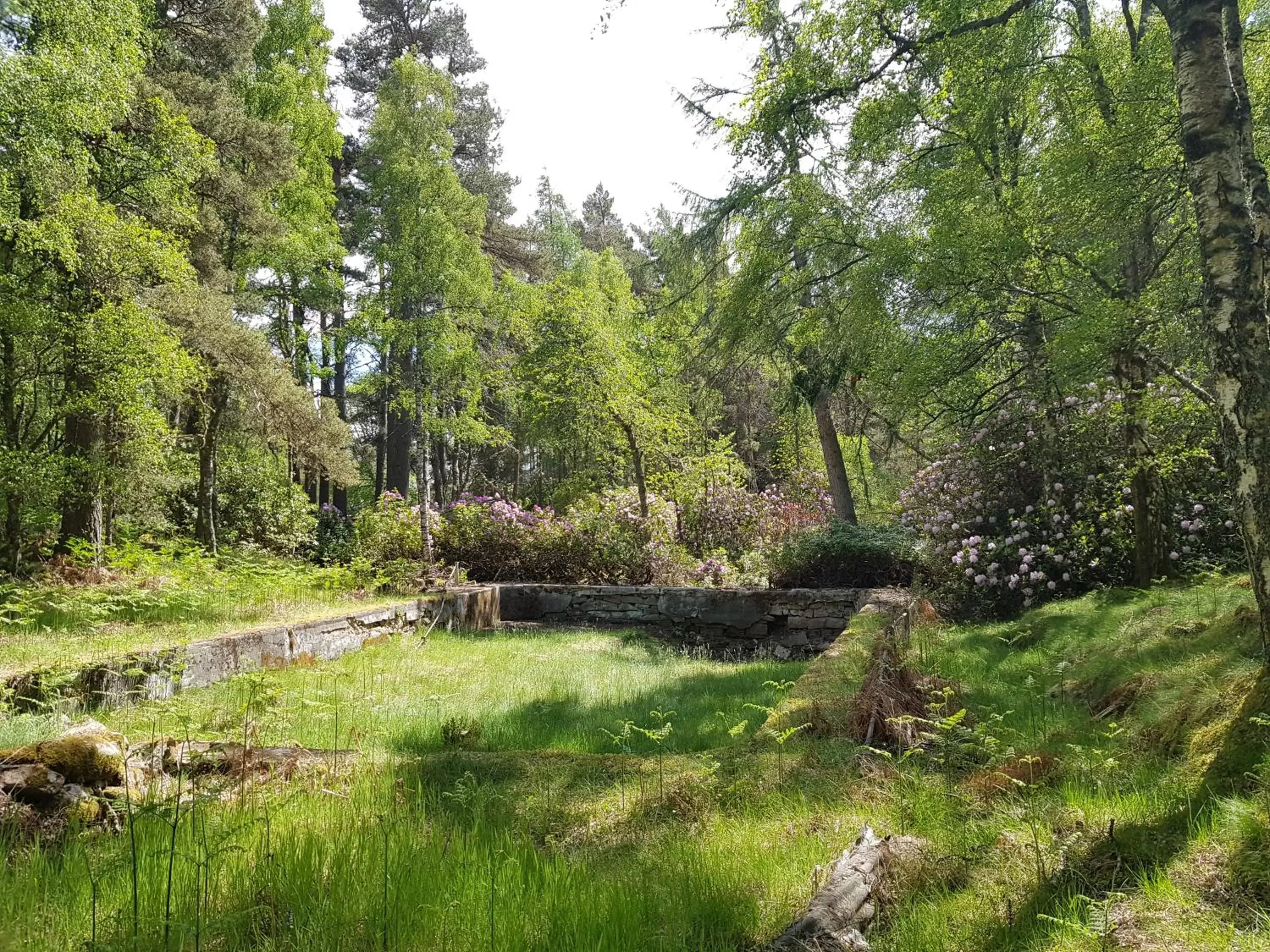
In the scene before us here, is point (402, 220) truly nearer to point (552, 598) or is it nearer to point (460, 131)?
point (552, 598)

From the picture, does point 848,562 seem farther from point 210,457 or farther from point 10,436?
point 10,436

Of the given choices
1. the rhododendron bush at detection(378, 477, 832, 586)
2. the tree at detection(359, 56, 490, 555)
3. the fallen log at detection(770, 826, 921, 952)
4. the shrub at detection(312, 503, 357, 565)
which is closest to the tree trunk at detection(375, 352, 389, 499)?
the shrub at detection(312, 503, 357, 565)

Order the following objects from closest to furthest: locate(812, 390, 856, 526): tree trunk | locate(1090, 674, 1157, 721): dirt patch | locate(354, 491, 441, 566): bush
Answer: locate(1090, 674, 1157, 721): dirt patch
locate(354, 491, 441, 566): bush
locate(812, 390, 856, 526): tree trunk

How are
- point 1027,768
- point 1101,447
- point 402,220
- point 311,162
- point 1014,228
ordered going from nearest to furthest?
point 1027,768, point 1014,228, point 1101,447, point 402,220, point 311,162

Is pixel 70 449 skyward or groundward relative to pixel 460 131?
groundward

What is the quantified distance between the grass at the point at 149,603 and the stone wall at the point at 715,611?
8.80 feet

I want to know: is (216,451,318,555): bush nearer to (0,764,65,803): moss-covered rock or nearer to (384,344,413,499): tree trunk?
(384,344,413,499): tree trunk

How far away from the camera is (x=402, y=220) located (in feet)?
41.3

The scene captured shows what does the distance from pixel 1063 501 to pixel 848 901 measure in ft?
27.8

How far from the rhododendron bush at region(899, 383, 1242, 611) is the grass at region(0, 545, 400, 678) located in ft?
26.1

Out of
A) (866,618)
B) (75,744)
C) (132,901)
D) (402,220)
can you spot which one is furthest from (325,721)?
(402,220)

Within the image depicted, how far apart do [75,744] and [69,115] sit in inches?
311

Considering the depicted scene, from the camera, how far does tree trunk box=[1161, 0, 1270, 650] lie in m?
2.66

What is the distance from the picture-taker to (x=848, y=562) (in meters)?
11.0
